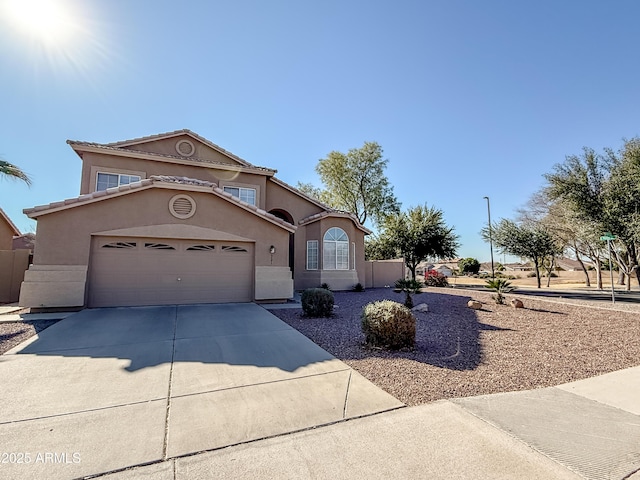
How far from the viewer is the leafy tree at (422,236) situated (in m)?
24.9

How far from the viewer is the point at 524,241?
25.8m

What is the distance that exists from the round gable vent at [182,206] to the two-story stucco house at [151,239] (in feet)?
0.11

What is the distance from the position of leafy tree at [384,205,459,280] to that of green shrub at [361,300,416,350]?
19419 mm

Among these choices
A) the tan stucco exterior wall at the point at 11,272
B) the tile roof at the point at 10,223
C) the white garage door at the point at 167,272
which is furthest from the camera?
the tile roof at the point at 10,223

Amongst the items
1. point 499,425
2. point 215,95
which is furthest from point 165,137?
point 499,425

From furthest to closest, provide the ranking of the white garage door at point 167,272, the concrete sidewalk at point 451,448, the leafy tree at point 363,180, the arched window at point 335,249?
the leafy tree at point 363,180 < the arched window at point 335,249 < the white garage door at point 167,272 < the concrete sidewalk at point 451,448

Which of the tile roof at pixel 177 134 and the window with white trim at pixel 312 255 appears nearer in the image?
the tile roof at pixel 177 134

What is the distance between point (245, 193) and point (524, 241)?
76.9 feet

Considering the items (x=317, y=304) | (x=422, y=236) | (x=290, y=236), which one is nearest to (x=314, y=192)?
(x=422, y=236)

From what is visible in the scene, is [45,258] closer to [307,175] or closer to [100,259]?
[100,259]

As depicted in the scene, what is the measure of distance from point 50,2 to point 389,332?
12.0 meters

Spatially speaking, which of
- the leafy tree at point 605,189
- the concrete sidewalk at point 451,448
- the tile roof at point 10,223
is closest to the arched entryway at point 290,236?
the concrete sidewalk at point 451,448

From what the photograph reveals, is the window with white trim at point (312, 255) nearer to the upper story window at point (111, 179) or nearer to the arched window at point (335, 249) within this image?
the arched window at point (335, 249)

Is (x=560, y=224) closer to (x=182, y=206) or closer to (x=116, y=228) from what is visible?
(x=182, y=206)
